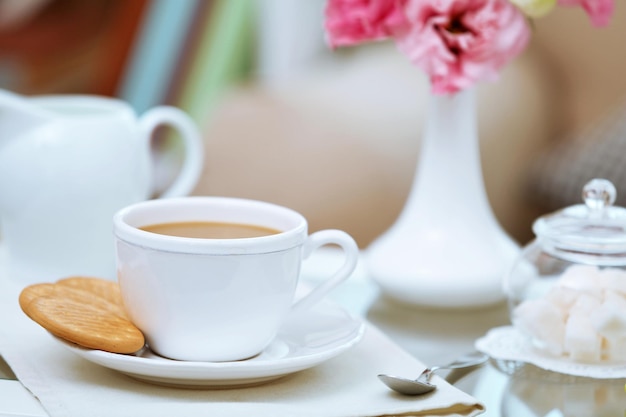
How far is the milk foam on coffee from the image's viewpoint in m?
0.62

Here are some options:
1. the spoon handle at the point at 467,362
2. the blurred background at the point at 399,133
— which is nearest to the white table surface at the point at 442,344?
the spoon handle at the point at 467,362

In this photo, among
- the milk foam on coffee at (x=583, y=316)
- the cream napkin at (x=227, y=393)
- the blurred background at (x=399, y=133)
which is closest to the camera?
the cream napkin at (x=227, y=393)

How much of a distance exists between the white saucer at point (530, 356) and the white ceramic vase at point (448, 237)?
0.06 m

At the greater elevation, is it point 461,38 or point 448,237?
Answer: point 461,38

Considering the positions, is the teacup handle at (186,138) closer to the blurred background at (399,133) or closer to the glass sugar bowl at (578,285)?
the glass sugar bowl at (578,285)

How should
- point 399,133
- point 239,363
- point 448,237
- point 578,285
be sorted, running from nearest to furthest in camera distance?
point 239,363 → point 578,285 → point 448,237 → point 399,133

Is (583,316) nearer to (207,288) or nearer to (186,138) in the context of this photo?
(207,288)

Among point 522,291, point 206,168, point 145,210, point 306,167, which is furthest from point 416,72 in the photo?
point 145,210

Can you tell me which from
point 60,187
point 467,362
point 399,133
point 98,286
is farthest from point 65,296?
point 399,133

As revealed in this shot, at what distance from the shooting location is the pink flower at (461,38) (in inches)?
27.8

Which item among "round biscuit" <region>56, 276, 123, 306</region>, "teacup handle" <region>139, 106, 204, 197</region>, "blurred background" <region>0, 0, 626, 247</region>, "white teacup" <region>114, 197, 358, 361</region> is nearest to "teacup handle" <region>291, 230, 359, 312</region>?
"white teacup" <region>114, 197, 358, 361</region>

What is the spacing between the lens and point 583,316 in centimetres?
62

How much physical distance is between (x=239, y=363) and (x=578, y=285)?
0.24 meters

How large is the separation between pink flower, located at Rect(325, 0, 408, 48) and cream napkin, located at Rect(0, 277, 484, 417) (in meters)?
0.26
